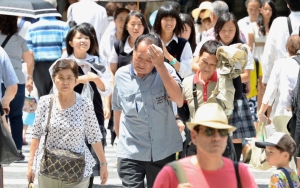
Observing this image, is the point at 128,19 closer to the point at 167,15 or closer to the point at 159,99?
the point at 167,15

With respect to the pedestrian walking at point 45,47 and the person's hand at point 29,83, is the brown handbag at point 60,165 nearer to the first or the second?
the pedestrian walking at point 45,47

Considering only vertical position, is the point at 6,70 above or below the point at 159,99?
above

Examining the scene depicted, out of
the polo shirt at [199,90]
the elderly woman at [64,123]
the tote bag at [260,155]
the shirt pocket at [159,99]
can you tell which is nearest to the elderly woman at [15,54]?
the tote bag at [260,155]

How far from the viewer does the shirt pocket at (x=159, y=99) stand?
22.6ft

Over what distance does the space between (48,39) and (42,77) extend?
0.51m

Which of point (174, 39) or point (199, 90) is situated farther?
point (174, 39)

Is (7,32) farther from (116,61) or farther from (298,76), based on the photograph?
(298,76)

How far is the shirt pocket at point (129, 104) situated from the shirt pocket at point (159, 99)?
162 mm

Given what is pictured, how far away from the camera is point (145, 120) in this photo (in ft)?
22.6

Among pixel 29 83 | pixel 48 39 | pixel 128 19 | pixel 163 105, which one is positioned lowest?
pixel 29 83

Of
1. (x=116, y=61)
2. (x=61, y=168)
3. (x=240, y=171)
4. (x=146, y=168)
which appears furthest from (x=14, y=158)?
(x=240, y=171)

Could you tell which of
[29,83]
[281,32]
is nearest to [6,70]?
[29,83]

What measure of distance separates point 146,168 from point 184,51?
279 centimetres

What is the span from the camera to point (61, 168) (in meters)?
7.09
